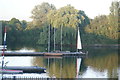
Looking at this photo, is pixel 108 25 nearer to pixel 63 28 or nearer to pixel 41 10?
pixel 63 28

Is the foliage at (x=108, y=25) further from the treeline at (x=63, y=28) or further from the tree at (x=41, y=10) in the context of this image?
the tree at (x=41, y=10)

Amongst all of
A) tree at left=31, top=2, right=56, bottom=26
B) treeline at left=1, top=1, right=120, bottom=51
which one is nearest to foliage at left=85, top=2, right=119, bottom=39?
treeline at left=1, top=1, right=120, bottom=51

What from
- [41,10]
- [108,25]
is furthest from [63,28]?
[41,10]

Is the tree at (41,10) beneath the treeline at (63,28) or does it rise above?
above

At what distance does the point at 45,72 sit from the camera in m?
22.1

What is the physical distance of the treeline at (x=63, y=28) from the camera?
1855 inches

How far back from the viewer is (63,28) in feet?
154

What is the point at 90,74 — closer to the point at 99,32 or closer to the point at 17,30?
the point at 99,32

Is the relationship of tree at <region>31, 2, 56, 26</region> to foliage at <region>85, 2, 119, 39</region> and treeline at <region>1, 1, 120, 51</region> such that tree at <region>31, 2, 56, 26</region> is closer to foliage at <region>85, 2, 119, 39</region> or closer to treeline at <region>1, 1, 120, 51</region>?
treeline at <region>1, 1, 120, 51</region>

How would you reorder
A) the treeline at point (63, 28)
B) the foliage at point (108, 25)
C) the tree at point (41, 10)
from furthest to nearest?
the tree at point (41, 10) < the foliage at point (108, 25) < the treeline at point (63, 28)

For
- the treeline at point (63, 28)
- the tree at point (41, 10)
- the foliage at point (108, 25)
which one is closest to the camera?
the treeline at point (63, 28)

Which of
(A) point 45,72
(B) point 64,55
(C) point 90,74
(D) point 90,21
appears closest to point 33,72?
(A) point 45,72

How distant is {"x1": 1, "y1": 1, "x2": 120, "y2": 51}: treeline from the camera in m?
47.1

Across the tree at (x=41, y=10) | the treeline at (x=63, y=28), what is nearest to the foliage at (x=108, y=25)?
the treeline at (x=63, y=28)
